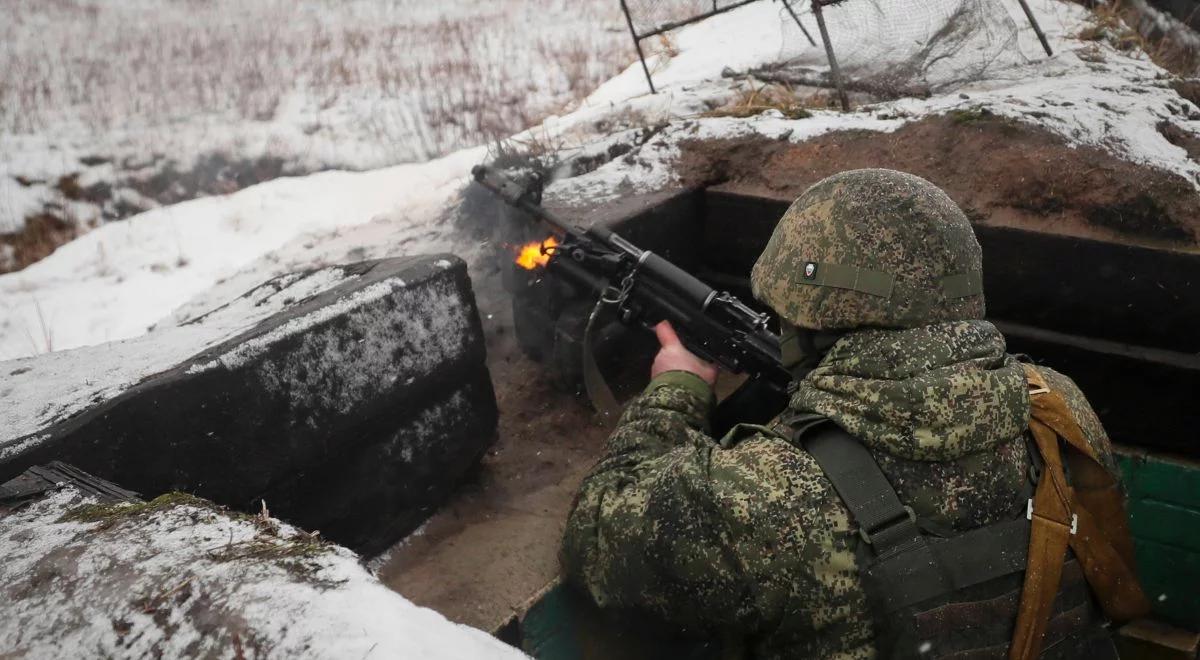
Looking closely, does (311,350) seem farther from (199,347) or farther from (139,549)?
(139,549)

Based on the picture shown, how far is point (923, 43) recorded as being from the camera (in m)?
5.25

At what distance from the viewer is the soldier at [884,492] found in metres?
1.56

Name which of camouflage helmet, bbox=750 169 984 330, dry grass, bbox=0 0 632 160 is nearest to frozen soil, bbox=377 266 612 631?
camouflage helmet, bbox=750 169 984 330

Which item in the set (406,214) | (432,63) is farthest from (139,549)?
(432,63)

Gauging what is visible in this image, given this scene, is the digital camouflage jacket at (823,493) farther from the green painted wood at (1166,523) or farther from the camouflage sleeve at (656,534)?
the green painted wood at (1166,523)

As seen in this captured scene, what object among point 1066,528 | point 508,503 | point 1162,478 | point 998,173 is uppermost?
point 998,173

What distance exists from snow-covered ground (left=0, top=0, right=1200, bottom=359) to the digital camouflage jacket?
2.14m

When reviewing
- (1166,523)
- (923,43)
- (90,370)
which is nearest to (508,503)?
(90,370)

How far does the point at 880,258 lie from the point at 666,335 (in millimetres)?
1001

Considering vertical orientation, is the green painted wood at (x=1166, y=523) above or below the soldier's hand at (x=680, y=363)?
below

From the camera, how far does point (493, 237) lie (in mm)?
4121

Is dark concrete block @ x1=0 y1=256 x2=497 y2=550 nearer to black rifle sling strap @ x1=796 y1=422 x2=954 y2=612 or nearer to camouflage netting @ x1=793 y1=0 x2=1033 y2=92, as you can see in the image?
black rifle sling strap @ x1=796 y1=422 x2=954 y2=612

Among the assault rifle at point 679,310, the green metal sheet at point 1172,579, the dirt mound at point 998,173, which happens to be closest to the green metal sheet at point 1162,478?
the green metal sheet at point 1172,579

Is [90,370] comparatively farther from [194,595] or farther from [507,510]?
[507,510]
